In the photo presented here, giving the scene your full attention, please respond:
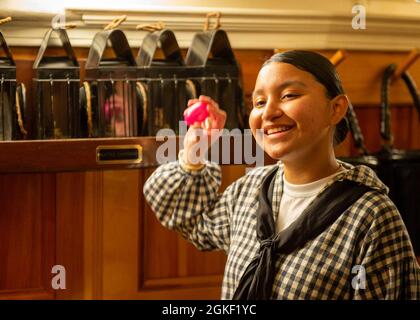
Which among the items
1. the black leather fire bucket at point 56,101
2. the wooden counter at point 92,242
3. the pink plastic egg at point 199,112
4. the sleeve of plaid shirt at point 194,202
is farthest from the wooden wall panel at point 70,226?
the pink plastic egg at point 199,112

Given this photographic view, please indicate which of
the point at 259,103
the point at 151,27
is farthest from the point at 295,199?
the point at 151,27

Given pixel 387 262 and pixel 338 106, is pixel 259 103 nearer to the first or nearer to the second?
pixel 338 106

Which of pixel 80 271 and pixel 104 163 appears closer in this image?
pixel 104 163

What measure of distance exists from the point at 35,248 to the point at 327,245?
38.7 inches

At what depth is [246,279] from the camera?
0.97m

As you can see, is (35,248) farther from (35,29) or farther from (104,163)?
(35,29)

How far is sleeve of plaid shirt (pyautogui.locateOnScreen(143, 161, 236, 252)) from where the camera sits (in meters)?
1.10

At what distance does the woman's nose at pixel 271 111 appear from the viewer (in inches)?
36.9

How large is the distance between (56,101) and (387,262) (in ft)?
2.74

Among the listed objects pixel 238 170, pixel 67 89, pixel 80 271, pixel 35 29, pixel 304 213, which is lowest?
pixel 80 271

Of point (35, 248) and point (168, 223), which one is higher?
point (168, 223)

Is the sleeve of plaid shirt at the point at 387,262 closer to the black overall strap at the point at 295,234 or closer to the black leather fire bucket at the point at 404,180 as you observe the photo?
the black overall strap at the point at 295,234

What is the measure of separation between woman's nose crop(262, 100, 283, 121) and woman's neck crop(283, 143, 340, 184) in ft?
0.26
